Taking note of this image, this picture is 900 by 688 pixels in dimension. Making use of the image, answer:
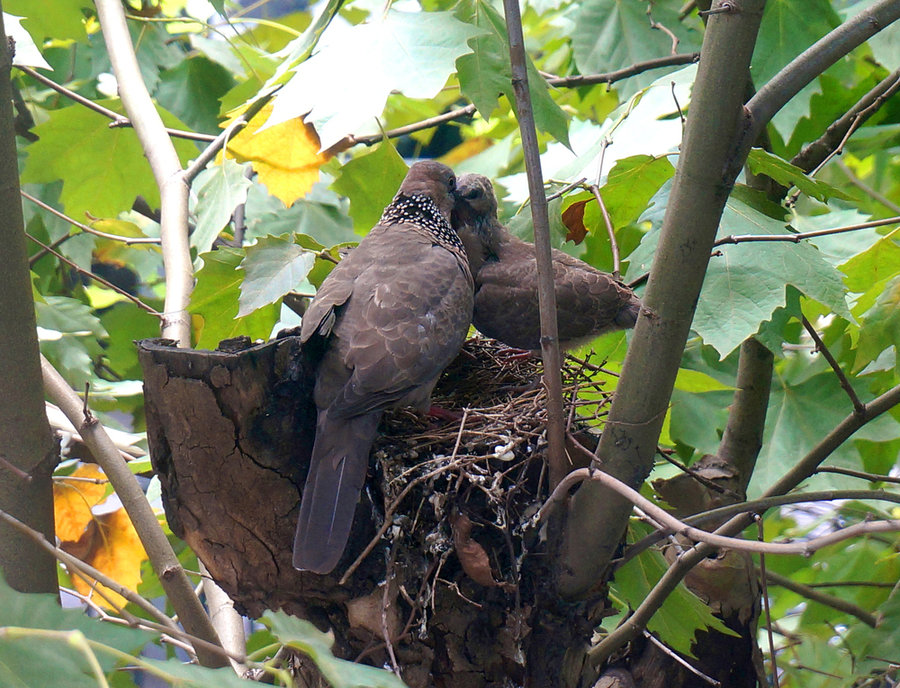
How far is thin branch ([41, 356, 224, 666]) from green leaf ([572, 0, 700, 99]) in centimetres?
198

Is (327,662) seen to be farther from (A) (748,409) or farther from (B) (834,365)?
(A) (748,409)

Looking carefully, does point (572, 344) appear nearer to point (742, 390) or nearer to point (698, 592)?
point (742, 390)

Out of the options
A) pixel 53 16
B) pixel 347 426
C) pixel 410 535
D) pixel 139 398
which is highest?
pixel 53 16

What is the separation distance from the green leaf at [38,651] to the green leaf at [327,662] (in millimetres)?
160

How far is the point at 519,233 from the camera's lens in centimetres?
271

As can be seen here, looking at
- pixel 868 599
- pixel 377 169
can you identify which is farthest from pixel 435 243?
pixel 868 599

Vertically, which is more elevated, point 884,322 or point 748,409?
point 884,322

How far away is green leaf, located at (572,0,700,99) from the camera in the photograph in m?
3.02

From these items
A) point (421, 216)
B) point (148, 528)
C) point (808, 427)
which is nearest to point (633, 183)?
point (421, 216)

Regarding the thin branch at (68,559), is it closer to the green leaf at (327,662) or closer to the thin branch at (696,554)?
the green leaf at (327,662)

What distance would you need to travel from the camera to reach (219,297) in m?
2.14

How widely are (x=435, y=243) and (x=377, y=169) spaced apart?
364mm

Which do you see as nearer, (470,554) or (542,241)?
(542,241)

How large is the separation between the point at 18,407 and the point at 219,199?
0.82 meters
